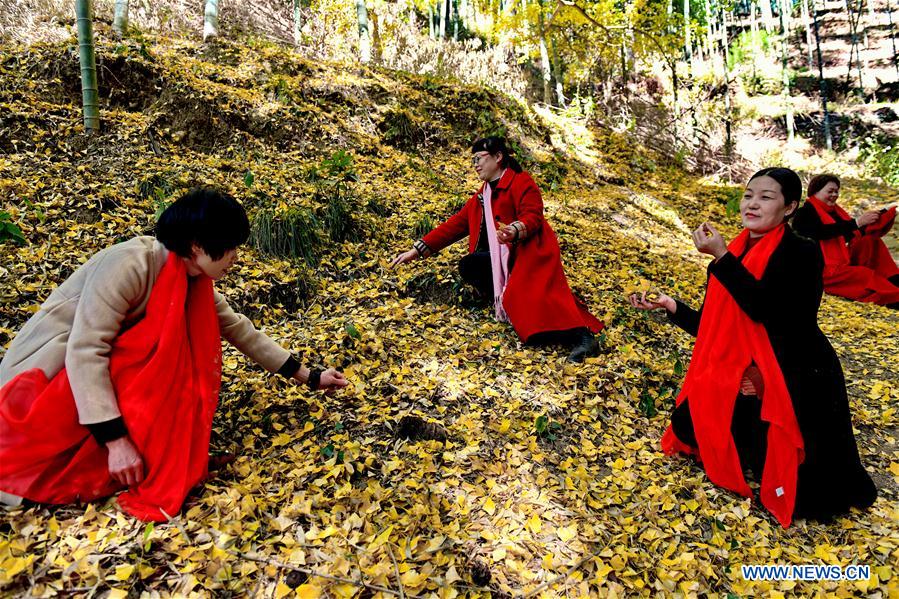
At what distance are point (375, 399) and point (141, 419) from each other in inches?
53.9

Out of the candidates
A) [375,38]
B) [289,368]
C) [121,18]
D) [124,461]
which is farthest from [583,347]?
[375,38]

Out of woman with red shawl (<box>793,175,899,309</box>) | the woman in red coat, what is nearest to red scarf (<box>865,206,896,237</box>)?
woman with red shawl (<box>793,175,899,309</box>)

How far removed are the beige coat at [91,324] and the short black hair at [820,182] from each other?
5629mm

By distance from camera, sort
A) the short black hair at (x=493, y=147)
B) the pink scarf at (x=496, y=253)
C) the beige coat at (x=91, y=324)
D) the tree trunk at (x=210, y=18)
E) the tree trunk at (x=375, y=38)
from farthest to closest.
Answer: the tree trunk at (x=375, y=38) → the tree trunk at (x=210, y=18) → the pink scarf at (x=496, y=253) → the short black hair at (x=493, y=147) → the beige coat at (x=91, y=324)

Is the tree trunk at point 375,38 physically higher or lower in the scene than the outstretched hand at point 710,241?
higher

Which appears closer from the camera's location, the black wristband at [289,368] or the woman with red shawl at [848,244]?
the black wristband at [289,368]

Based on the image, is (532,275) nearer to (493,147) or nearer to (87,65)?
(493,147)

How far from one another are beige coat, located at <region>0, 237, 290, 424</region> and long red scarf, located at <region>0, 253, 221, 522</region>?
48 millimetres

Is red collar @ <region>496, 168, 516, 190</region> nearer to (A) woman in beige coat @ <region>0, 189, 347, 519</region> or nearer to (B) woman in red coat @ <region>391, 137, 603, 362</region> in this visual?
(B) woman in red coat @ <region>391, 137, 603, 362</region>

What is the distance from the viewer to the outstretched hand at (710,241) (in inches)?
86.2

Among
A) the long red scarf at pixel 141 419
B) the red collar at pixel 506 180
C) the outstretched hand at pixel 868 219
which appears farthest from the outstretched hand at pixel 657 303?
the outstretched hand at pixel 868 219

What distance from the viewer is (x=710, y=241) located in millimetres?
2195

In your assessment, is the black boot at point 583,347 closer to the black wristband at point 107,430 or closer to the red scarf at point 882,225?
the black wristband at point 107,430

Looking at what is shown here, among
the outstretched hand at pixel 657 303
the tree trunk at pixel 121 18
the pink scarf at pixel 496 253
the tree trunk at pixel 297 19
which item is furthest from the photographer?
the tree trunk at pixel 297 19
